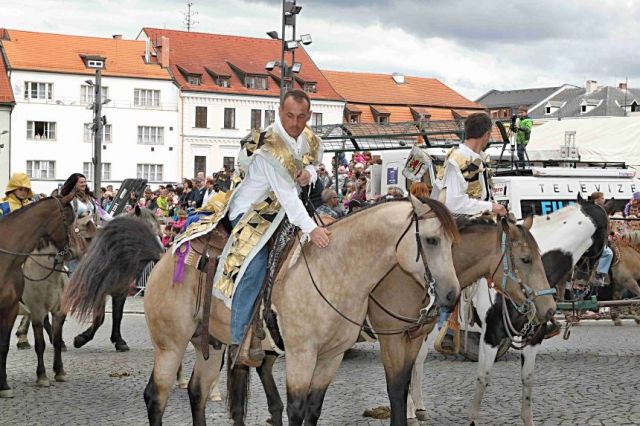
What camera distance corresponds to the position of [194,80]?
236ft

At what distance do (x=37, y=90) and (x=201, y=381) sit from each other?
2510 inches

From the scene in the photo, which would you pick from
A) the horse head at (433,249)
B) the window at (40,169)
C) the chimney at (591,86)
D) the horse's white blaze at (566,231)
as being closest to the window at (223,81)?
the window at (40,169)

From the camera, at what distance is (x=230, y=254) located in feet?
22.0

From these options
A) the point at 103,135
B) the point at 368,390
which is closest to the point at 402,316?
the point at 368,390

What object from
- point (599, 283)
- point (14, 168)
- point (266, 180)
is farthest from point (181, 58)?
point (266, 180)

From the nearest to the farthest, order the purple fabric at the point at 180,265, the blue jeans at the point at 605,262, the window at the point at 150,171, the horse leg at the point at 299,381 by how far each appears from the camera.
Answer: the horse leg at the point at 299,381
the purple fabric at the point at 180,265
the blue jeans at the point at 605,262
the window at the point at 150,171

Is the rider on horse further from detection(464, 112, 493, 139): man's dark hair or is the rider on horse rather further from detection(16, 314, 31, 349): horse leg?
detection(16, 314, 31, 349): horse leg

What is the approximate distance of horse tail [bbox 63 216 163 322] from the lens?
24.9 feet

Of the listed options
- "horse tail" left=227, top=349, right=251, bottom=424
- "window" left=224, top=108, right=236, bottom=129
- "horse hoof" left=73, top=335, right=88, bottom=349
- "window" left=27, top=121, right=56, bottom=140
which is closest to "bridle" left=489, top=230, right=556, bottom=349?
"horse tail" left=227, top=349, right=251, bottom=424

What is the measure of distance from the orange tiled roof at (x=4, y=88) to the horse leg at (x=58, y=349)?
57.1 metres

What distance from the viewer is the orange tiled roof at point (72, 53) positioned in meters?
67.9

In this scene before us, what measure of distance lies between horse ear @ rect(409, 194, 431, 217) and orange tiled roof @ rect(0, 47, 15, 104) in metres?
63.3

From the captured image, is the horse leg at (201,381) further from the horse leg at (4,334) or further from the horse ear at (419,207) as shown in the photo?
the horse leg at (4,334)

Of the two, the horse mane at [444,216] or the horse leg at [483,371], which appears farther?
the horse leg at [483,371]
